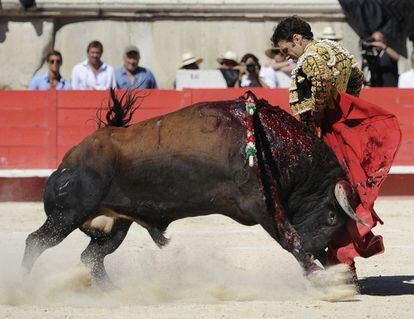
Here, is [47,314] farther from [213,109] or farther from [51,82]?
[51,82]

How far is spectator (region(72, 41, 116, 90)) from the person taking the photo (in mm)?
10438

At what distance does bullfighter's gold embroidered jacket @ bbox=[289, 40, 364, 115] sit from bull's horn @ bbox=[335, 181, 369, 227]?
375 mm

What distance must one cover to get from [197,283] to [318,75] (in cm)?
123

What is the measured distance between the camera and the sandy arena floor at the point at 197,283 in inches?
202

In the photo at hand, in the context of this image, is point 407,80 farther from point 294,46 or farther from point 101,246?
point 101,246

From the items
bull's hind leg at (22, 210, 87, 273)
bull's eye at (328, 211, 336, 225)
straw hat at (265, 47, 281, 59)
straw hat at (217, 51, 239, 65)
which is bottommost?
bull's hind leg at (22, 210, 87, 273)

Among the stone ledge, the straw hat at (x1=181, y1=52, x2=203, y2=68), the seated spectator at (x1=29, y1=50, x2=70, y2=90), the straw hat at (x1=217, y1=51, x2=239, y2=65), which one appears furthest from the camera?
the stone ledge

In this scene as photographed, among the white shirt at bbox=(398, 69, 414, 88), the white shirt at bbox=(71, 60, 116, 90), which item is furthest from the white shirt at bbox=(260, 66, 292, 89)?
the white shirt at bbox=(71, 60, 116, 90)

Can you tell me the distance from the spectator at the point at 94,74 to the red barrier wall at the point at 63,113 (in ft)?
0.92

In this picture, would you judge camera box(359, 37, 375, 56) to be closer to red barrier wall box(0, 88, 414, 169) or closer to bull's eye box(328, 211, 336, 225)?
red barrier wall box(0, 88, 414, 169)

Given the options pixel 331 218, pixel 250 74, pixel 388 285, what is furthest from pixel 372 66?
pixel 331 218

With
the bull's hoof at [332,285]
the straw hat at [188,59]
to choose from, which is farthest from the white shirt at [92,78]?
the bull's hoof at [332,285]

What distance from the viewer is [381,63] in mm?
10930

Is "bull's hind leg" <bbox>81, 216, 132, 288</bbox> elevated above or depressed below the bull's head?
below
